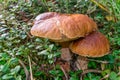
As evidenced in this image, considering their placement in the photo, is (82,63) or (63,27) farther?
(82,63)

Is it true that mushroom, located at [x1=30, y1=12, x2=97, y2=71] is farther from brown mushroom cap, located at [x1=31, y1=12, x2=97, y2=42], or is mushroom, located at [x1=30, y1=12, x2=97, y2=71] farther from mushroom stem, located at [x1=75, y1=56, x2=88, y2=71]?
mushroom stem, located at [x1=75, y1=56, x2=88, y2=71]

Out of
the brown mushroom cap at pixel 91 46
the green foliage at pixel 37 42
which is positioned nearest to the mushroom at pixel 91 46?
the brown mushroom cap at pixel 91 46

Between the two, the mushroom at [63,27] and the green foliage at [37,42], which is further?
the green foliage at [37,42]

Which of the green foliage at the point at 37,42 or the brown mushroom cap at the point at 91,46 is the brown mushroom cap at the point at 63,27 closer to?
the brown mushroom cap at the point at 91,46

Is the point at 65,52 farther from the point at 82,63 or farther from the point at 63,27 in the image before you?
the point at 63,27

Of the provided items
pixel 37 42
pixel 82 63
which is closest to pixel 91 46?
pixel 82 63

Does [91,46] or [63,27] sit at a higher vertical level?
[63,27]

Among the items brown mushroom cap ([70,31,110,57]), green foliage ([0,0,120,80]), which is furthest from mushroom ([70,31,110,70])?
green foliage ([0,0,120,80])
